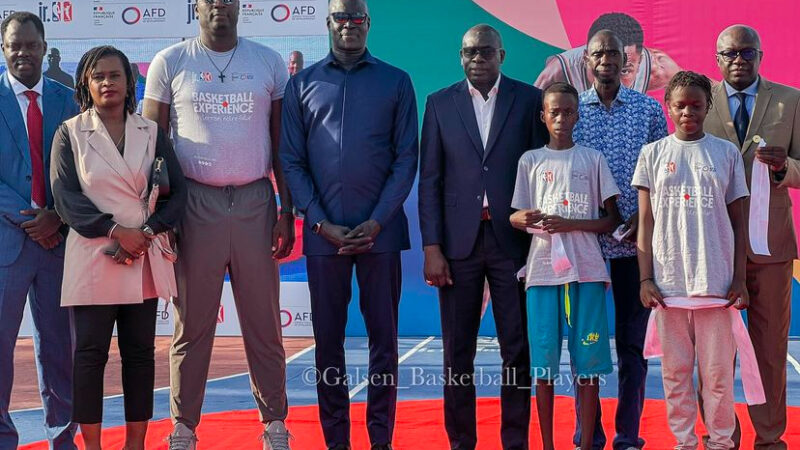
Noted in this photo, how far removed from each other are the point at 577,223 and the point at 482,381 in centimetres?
283

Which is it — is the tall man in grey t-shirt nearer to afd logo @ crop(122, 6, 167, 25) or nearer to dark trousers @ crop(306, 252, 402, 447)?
dark trousers @ crop(306, 252, 402, 447)

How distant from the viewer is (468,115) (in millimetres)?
4012

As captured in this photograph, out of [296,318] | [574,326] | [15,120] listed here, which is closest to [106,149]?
[15,120]

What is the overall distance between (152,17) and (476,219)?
19.2ft

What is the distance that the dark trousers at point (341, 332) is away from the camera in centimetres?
398

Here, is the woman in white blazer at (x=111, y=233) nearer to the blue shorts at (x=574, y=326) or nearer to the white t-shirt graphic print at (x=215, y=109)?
the white t-shirt graphic print at (x=215, y=109)

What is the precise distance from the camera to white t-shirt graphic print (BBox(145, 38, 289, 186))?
12.8ft

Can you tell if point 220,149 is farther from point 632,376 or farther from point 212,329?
point 632,376

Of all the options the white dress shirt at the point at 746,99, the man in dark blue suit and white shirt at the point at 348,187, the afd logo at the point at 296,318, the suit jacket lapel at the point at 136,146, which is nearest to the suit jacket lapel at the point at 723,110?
the white dress shirt at the point at 746,99

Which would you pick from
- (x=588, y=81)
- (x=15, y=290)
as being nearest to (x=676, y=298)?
(x=15, y=290)

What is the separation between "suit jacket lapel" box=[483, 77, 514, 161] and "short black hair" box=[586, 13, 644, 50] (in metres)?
4.48

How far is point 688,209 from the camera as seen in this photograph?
12.1ft

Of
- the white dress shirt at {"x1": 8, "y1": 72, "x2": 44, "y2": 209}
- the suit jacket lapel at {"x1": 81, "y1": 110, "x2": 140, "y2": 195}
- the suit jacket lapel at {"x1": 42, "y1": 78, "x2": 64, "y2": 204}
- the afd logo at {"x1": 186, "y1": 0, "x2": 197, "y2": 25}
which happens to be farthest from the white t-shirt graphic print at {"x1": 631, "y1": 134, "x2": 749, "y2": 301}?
the afd logo at {"x1": 186, "y1": 0, "x2": 197, "y2": 25}

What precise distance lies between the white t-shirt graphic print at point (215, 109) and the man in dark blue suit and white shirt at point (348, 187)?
0.41ft
